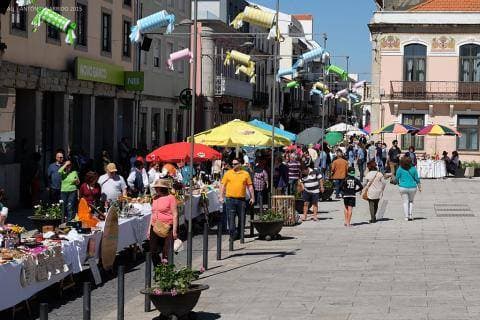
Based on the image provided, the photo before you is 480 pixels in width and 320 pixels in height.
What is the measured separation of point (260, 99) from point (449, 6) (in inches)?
933

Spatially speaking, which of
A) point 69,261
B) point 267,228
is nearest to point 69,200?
point 267,228

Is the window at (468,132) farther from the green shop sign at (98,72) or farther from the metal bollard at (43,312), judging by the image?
the metal bollard at (43,312)

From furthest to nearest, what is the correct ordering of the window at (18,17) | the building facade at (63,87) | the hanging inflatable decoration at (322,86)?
the hanging inflatable decoration at (322,86) < the building facade at (63,87) < the window at (18,17)

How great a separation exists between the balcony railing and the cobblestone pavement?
98.3ft

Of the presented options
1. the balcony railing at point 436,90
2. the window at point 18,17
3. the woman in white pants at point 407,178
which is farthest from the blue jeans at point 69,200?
the balcony railing at point 436,90

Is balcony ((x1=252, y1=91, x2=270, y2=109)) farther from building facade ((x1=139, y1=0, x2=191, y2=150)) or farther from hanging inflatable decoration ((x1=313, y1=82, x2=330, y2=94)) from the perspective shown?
building facade ((x1=139, y1=0, x2=191, y2=150))

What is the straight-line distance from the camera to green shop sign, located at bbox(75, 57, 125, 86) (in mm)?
32041

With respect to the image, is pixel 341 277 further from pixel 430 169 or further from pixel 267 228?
pixel 430 169

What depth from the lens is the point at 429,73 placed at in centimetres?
5378

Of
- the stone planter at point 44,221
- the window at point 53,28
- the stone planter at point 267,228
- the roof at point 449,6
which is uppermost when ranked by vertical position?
the roof at point 449,6

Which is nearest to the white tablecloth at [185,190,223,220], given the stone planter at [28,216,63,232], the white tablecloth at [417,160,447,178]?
the stone planter at [28,216,63,232]

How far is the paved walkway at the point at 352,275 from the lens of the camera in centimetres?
1229

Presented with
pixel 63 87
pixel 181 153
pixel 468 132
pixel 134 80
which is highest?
pixel 134 80

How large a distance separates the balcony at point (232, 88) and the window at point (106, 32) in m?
23.8
